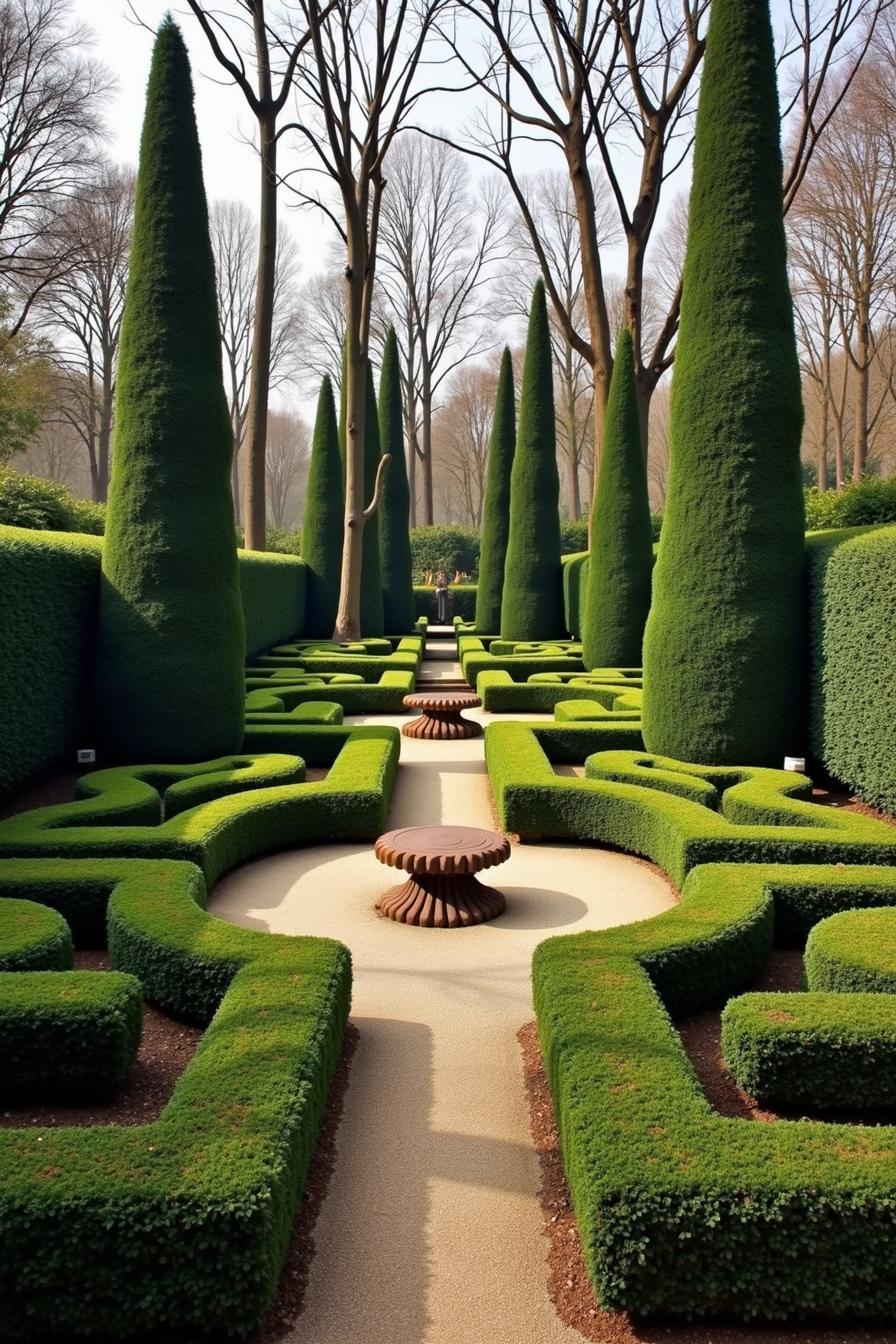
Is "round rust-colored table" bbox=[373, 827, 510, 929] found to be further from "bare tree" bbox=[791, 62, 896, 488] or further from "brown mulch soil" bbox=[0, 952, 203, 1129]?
"bare tree" bbox=[791, 62, 896, 488]

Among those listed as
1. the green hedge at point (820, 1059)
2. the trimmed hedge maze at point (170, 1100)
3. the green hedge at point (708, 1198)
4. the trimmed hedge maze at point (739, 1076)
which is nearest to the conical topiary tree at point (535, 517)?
the trimmed hedge maze at point (739, 1076)

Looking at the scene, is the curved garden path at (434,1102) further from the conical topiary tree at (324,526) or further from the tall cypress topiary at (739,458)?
the conical topiary tree at (324,526)

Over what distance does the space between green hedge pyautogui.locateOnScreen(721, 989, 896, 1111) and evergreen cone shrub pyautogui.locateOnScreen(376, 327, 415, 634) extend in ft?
78.6

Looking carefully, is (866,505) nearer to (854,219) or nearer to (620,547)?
(620,547)

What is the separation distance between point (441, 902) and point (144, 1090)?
8.82 feet

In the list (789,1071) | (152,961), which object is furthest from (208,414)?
(789,1071)

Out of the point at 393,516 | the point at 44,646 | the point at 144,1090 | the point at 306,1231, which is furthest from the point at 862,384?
the point at 306,1231

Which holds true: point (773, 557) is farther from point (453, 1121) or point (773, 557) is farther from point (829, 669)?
point (453, 1121)

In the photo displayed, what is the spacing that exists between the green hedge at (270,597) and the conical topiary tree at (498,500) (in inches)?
203

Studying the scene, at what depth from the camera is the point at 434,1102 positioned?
4.27 m

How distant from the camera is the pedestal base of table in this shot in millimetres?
6434

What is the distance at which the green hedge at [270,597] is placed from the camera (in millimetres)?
17359

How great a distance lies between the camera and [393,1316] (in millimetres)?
3016

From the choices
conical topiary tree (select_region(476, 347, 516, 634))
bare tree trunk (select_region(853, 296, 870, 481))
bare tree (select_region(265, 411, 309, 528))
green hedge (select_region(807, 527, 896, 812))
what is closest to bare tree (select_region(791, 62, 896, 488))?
bare tree trunk (select_region(853, 296, 870, 481))
